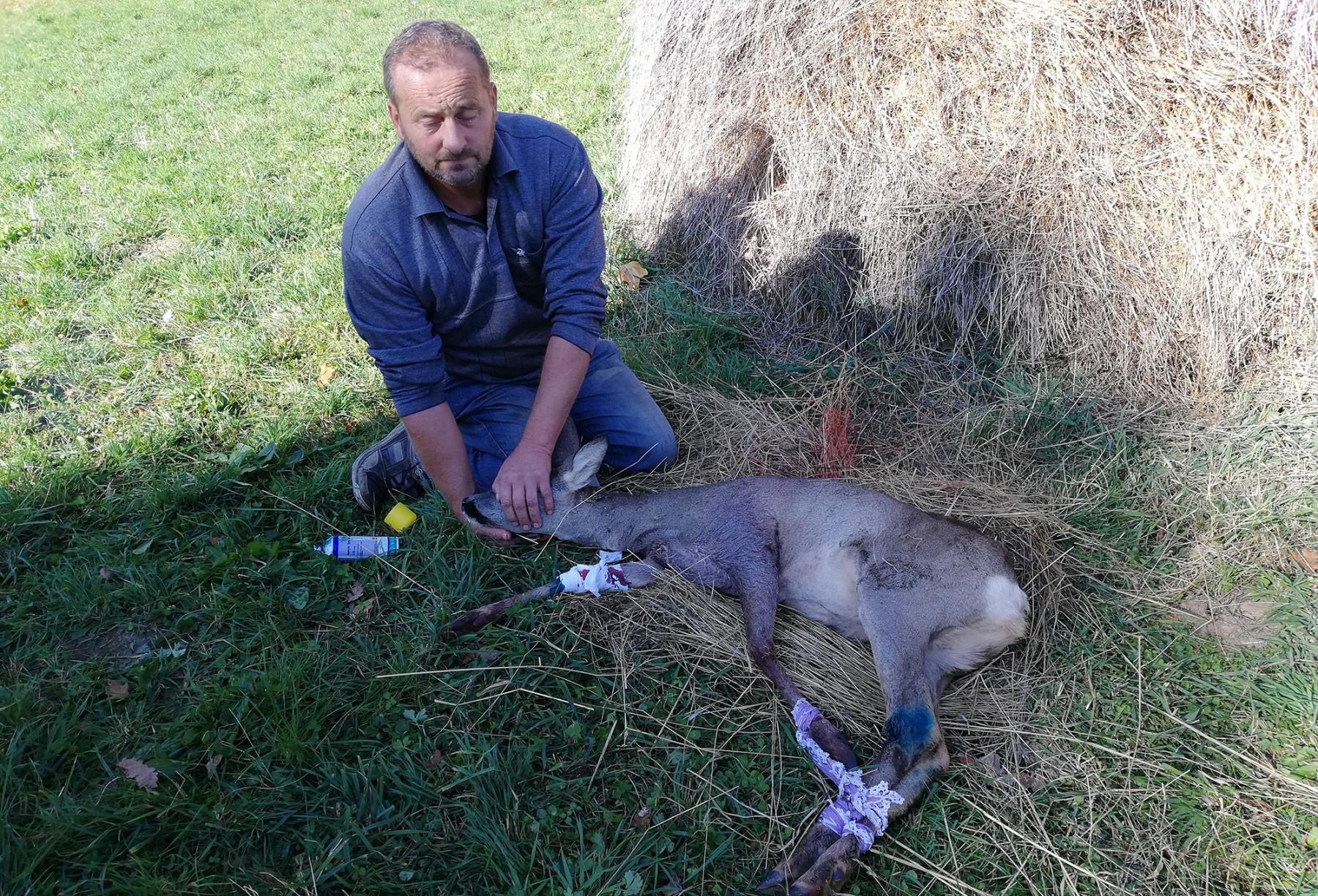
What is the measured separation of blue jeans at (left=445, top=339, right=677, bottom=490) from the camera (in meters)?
4.02

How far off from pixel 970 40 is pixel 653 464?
2715 mm

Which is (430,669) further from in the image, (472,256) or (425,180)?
(425,180)

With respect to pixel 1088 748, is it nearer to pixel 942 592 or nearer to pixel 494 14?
pixel 942 592

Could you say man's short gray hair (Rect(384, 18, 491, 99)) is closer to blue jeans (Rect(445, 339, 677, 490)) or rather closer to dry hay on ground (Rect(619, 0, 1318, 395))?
blue jeans (Rect(445, 339, 677, 490))

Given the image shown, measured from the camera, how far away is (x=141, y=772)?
2.59 meters

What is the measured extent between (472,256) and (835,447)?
6.22 ft

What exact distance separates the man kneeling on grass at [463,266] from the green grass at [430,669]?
349mm

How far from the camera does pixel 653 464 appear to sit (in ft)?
13.4

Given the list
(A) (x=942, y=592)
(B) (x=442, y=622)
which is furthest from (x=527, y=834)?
(A) (x=942, y=592)

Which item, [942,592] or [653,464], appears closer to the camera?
[942,592]

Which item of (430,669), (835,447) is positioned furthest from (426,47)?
(835,447)

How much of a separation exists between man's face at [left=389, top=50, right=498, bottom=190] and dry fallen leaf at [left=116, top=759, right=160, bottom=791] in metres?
2.26

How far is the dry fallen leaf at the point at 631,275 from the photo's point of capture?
5402 millimetres

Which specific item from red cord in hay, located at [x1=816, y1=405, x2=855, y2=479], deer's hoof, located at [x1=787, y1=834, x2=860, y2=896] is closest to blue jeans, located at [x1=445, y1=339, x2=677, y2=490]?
red cord in hay, located at [x1=816, y1=405, x2=855, y2=479]
